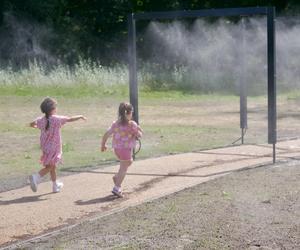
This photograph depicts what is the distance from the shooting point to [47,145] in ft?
30.8

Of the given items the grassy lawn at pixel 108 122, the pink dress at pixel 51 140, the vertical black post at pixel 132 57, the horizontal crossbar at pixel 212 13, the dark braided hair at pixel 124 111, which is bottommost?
the grassy lawn at pixel 108 122

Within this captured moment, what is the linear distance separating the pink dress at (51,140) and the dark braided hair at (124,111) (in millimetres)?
693

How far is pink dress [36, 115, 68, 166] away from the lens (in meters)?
9.33

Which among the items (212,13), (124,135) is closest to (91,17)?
(212,13)

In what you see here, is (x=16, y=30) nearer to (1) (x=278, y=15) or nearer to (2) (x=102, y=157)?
(1) (x=278, y=15)

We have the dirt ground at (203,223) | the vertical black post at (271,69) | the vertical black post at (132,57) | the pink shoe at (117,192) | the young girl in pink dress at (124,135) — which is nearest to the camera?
the dirt ground at (203,223)

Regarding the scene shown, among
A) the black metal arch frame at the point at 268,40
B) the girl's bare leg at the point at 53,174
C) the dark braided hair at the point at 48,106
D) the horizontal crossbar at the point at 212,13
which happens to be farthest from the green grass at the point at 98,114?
the horizontal crossbar at the point at 212,13

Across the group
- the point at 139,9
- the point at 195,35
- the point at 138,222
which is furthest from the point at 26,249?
the point at 139,9

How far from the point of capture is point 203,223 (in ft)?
24.0

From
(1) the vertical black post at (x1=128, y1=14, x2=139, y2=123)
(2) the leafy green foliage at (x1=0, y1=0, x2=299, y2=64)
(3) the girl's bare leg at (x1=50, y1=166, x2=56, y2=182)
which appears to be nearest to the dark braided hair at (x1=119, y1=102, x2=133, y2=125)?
(3) the girl's bare leg at (x1=50, y1=166, x2=56, y2=182)

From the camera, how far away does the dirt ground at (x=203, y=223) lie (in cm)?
670

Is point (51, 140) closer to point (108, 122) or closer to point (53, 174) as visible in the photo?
point (53, 174)

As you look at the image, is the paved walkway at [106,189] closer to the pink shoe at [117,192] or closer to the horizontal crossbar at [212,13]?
the pink shoe at [117,192]

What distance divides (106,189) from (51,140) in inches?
33.7
